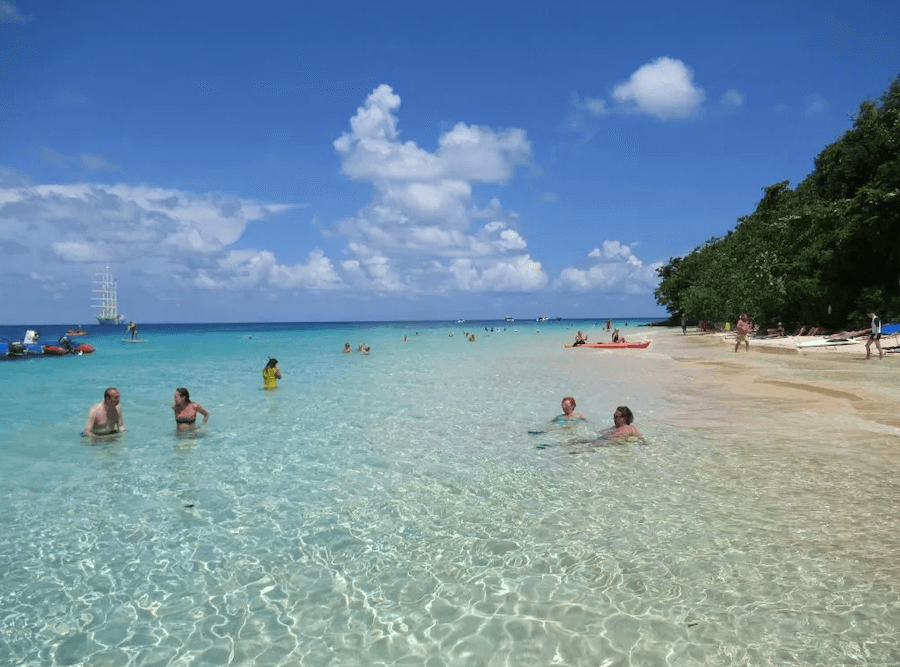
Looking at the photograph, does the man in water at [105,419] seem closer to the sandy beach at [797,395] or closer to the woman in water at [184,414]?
the woman in water at [184,414]

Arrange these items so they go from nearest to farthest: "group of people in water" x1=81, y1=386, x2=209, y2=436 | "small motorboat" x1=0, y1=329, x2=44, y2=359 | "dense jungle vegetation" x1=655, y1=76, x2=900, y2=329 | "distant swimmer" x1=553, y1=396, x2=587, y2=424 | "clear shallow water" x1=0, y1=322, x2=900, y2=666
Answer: "clear shallow water" x1=0, y1=322, x2=900, y2=666 < "group of people in water" x1=81, y1=386, x2=209, y2=436 < "distant swimmer" x1=553, y1=396, x2=587, y2=424 < "dense jungle vegetation" x1=655, y1=76, x2=900, y2=329 < "small motorboat" x1=0, y1=329, x2=44, y2=359

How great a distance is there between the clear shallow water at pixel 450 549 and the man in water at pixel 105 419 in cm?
57

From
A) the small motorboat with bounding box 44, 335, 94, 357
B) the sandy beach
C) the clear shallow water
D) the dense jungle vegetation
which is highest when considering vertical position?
the dense jungle vegetation

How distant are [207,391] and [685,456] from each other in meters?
20.1

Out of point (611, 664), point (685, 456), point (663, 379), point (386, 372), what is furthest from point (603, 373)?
point (611, 664)

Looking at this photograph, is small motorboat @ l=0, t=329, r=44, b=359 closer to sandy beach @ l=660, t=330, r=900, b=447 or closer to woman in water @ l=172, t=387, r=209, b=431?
woman in water @ l=172, t=387, r=209, b=431

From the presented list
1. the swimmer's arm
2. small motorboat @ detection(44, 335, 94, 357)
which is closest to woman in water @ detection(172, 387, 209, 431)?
the swimmer's arm

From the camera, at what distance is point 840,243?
40.8 m

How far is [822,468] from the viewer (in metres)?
9.99

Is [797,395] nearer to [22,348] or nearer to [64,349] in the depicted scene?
[22,348]

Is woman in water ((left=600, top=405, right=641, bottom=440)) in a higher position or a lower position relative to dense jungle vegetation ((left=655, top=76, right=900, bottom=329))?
lower

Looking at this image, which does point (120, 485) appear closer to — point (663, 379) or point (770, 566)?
point (770, 566)

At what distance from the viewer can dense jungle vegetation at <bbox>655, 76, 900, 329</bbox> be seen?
36625 millimetres

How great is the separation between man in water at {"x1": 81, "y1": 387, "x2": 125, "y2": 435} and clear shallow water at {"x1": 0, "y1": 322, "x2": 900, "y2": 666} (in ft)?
1.88
